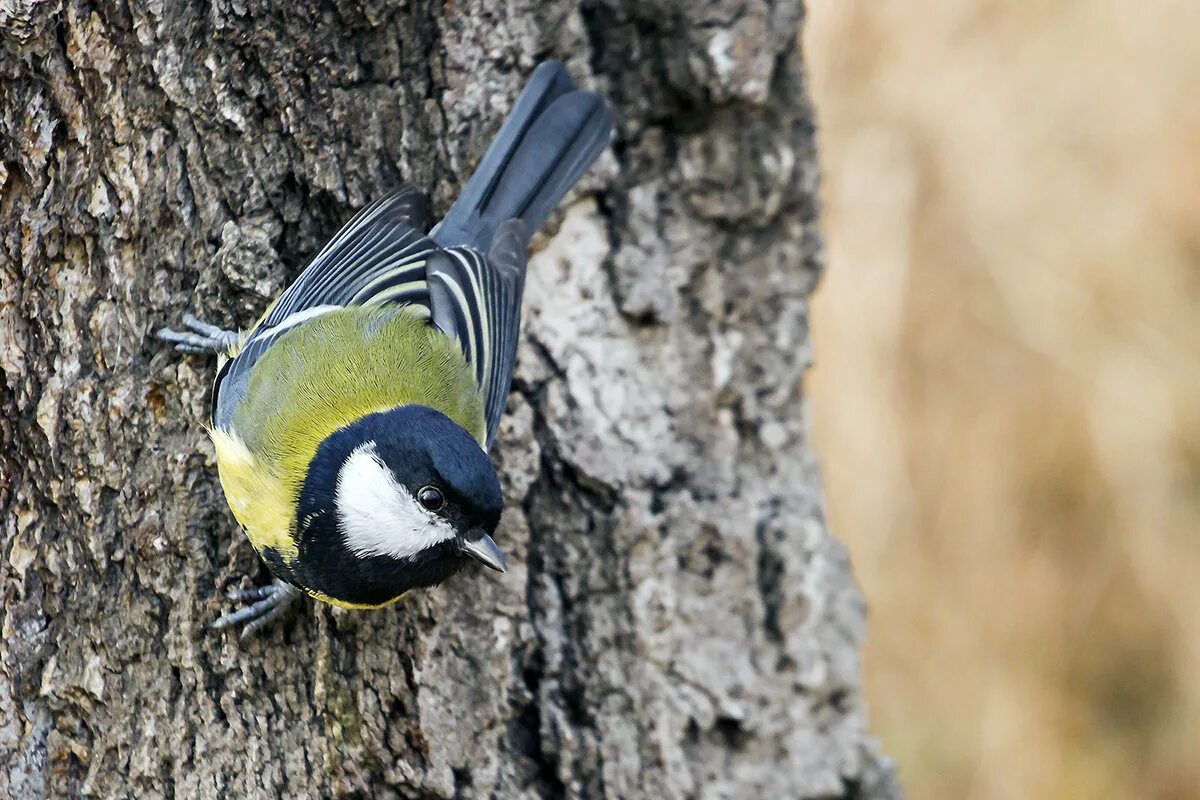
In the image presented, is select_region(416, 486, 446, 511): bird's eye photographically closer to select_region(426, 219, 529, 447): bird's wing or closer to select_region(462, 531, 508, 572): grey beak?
select_region(462, 531, 508, 572): grey beak

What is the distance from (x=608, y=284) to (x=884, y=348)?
308cm

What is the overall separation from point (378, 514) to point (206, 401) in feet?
1.56

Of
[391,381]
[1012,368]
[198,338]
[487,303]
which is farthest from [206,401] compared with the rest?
[1012,368]

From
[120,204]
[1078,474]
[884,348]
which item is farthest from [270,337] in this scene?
[1078,474]

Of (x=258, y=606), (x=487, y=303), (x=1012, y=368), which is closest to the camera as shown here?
(x=258, y=606)

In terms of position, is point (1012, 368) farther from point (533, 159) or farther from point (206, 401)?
point (206, 401)

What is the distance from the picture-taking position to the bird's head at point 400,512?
195 centimetres

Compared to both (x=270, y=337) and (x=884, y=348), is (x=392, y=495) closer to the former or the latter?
(x=270, y=337)

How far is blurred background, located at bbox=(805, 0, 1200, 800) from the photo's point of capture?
512cm

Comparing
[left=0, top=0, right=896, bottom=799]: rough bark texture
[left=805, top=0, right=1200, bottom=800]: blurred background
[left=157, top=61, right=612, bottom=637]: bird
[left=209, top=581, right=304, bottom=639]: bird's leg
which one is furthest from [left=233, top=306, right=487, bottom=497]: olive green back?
[left=805, top=0, right=1200, bottom=800]: blurred background

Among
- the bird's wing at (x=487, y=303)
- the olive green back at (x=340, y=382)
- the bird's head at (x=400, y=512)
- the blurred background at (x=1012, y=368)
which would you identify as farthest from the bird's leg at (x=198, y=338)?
the blurred background at (x=1012, y=368)

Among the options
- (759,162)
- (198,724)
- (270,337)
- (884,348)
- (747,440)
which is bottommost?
(198,724)

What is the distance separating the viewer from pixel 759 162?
8.19ft

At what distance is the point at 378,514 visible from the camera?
80.4 inches
